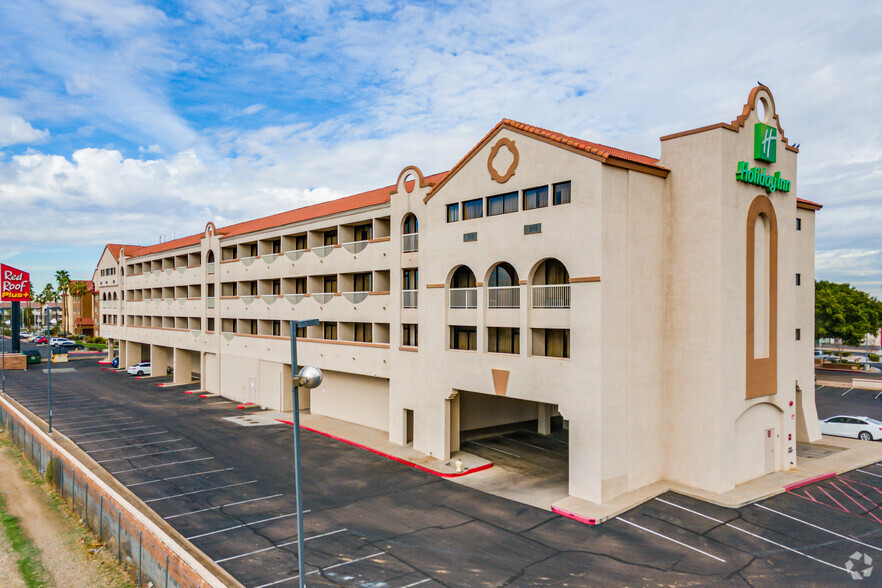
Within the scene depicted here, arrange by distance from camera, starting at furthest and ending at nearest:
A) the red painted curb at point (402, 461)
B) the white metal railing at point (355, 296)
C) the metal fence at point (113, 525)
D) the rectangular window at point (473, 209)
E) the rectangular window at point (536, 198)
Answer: the white metal railing at point (355, 296) < the rectangular window at point (473, 209) < the red painted curb at point (402, 461) < the rectangular window at point (536, 198) < the metal fence at point (113, 525)

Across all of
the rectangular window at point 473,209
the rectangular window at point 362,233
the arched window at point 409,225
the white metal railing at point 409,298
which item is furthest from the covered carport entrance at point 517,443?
the rectangular window at point 362,233

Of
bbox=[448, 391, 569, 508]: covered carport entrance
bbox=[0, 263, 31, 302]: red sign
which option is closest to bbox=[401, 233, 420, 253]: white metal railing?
bbox=[448, 391, 569, 508]: covered carport entrance

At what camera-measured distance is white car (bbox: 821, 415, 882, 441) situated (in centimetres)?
3519

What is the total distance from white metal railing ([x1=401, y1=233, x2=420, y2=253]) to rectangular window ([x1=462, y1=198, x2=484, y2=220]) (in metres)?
4.37

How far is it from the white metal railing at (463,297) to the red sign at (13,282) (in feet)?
216

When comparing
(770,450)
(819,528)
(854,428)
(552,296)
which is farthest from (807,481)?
(552,296)

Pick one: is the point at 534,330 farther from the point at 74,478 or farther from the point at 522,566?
the point at 74,478

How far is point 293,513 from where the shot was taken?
22750 millimetres

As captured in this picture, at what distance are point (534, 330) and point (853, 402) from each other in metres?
40.9

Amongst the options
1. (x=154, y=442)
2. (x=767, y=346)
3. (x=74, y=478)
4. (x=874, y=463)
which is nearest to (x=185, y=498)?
(x=74, y=478)

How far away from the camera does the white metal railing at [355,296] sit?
3788 centimetres

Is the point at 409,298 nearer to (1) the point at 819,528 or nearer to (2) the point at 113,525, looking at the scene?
(2) the point at 113,525

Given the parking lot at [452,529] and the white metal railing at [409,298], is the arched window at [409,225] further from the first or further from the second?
the parking lot at [452,529]

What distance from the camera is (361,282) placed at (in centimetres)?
3991
